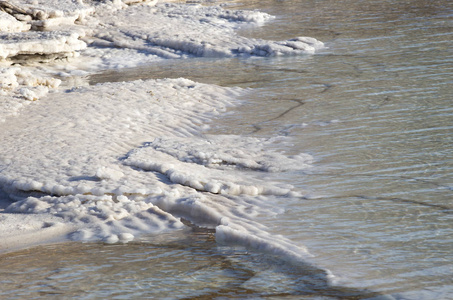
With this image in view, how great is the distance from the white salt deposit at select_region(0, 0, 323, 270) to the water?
208mm

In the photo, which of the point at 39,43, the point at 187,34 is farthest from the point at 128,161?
the point at 187,34

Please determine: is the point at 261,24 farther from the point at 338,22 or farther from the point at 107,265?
the point at 107,265

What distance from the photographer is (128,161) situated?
519cm

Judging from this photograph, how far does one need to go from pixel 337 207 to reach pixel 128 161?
1.90m

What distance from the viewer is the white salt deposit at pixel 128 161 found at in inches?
162

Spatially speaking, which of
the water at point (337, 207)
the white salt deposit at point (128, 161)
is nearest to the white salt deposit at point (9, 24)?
the white salt deposit at point (128, 161)

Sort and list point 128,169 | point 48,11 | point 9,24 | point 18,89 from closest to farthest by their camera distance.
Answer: point 128,169, point 18,89, point 9,24, point 48,11

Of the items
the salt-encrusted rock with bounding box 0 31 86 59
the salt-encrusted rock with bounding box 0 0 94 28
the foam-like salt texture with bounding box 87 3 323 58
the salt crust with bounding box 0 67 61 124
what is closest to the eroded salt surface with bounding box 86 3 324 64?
the foam-like salt texture with bounding box 87 3 323 58

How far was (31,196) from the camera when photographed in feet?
15.2

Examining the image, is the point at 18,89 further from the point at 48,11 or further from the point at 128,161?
the point at 48,11

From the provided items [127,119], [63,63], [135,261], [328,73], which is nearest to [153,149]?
[127,119]

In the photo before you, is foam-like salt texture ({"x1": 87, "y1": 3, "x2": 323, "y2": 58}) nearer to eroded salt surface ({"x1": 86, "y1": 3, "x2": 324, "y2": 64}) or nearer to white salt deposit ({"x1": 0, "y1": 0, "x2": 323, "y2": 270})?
eroded salt surface ({"x1": 86, "y1": 3, "x2": 324, "y2": 64})

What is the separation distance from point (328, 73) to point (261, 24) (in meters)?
6.29

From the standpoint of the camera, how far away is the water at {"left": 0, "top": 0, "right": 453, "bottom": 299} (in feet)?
10.3
